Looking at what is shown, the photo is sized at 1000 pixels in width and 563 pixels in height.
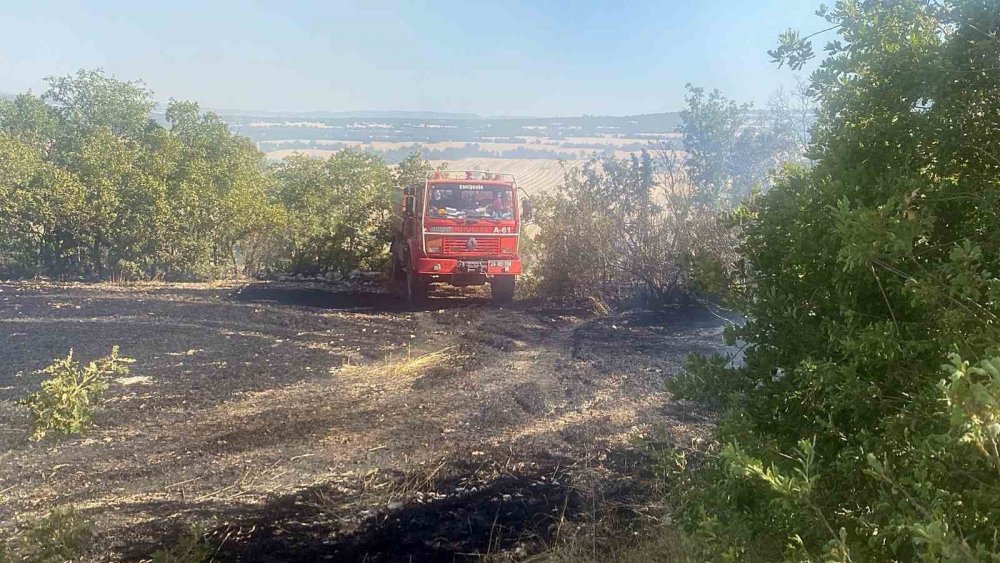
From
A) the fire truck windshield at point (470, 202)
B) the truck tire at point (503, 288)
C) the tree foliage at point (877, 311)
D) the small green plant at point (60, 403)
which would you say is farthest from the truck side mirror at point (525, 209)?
the tree foliage at point (877, 311)

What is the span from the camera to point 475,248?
1370 centimetres

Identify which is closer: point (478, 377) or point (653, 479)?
point (653, 479)

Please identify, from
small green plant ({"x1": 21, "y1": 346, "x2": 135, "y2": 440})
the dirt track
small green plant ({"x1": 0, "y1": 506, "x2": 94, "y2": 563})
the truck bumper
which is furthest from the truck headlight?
small green plant ({"x1": 0, "y1": 506, "x2": 94, "y2": 563})

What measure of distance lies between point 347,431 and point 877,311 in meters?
5.24

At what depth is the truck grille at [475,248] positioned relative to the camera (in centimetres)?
1362

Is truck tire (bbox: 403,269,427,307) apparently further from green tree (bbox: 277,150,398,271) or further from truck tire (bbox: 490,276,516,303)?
green tree (bbox: 277,150,398,271)

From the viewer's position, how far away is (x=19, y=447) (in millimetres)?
6367

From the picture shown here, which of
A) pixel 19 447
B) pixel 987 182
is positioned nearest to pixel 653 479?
pixel 987 182

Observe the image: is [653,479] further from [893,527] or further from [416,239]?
[416,239]

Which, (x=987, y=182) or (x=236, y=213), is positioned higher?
(x=987, y=182)

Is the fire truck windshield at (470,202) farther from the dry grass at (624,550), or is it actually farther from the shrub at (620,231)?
the dry grass at (624,550)

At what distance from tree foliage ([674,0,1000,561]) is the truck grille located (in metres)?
10.4

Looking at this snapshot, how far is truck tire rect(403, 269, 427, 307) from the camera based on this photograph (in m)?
14.3

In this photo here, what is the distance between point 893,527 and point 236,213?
17.1 metres
